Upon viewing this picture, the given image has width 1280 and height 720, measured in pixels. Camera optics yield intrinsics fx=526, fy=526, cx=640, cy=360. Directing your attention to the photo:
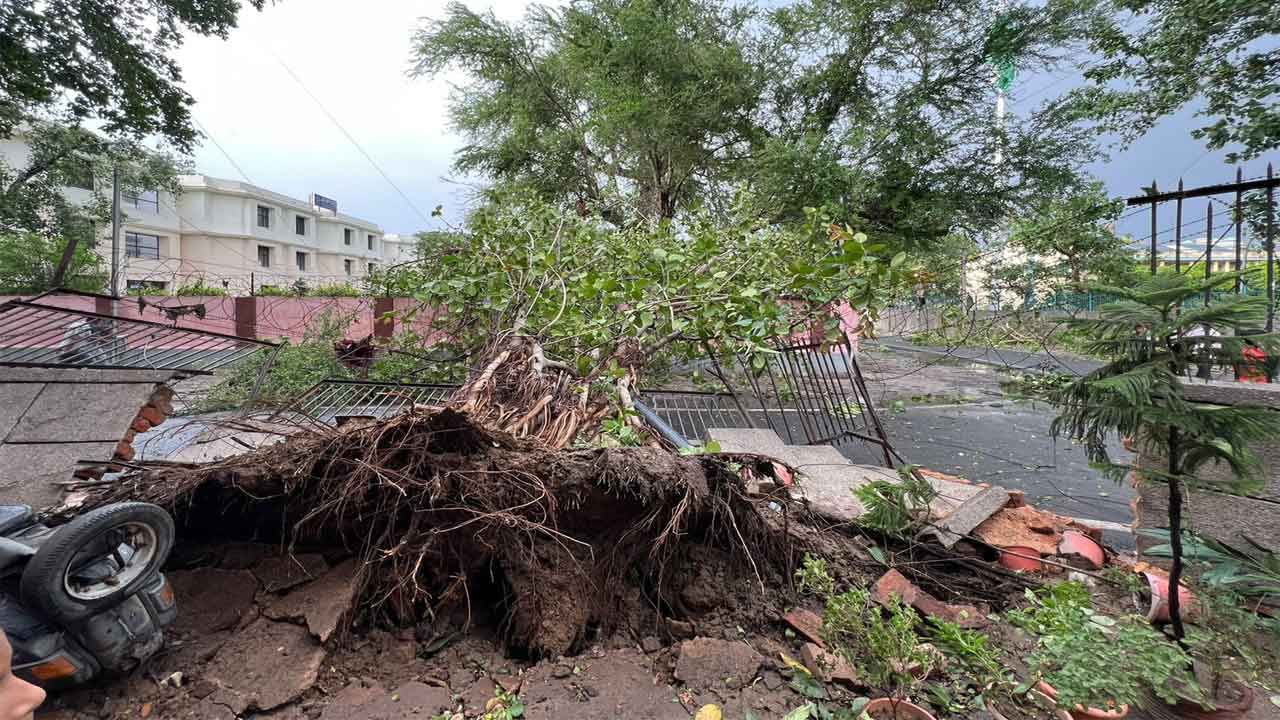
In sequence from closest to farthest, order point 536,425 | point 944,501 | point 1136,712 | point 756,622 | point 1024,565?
point 1136,712, point 756,622, point 536,425, point 1024,565, point 944,501

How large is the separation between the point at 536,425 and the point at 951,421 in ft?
26.8

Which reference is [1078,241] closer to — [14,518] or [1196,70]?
[1196,70]

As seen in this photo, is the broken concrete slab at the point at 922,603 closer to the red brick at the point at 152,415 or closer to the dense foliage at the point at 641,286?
the dense foliage at the point at 641,286

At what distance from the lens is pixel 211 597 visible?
2279mm

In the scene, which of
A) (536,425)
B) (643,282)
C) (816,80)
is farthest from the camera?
(816,80)

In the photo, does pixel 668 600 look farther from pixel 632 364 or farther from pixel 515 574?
pixel 632 364

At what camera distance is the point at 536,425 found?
8.75 ft

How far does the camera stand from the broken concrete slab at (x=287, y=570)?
91.7 inches

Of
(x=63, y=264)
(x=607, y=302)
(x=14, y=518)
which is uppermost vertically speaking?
(x=63, y=264)

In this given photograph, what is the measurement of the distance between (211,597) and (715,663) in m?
2.18

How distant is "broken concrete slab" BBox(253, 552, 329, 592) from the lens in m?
2.33

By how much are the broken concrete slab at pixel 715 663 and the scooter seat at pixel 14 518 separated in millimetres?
2513

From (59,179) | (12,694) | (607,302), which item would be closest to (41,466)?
(12,694)

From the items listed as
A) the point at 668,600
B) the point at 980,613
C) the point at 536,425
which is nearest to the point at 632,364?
the point at 536,425
